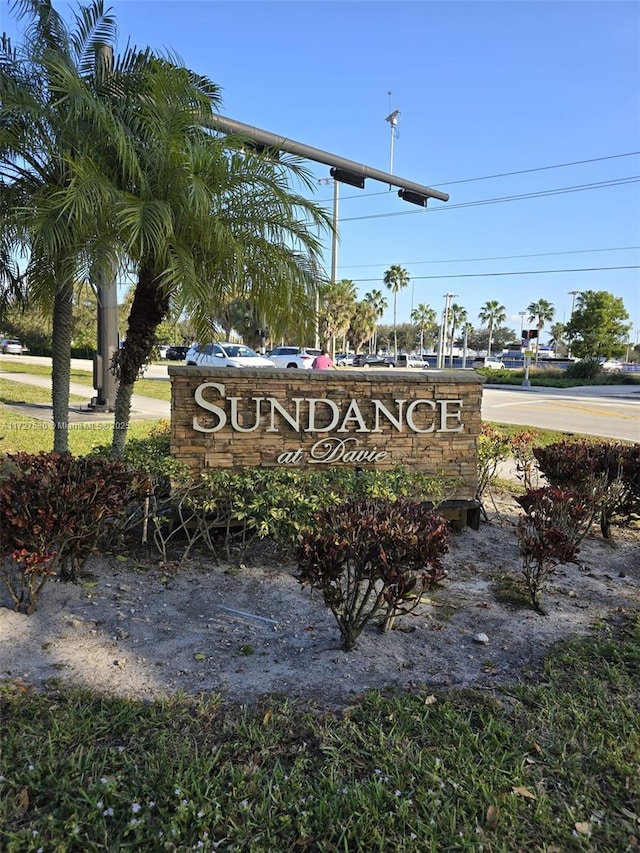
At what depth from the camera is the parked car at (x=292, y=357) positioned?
2716cm

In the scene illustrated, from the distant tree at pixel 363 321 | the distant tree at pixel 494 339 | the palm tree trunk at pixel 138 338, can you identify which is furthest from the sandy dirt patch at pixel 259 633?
the distant tree at pixel 494 339

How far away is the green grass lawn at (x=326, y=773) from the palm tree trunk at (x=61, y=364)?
139 inches

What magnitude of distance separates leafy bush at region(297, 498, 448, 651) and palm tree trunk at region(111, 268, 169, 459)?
325cm

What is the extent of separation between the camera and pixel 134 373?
6.19 meters

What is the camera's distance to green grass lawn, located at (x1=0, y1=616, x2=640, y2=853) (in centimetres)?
198

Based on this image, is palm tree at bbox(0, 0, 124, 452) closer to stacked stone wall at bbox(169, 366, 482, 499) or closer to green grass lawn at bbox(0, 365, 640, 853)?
stacked stone wall at bbox(169, 366, 482, 499)

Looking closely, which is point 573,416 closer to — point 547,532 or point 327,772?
point 547,532

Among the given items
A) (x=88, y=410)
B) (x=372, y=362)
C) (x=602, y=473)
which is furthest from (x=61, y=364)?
(x=372, y=362)

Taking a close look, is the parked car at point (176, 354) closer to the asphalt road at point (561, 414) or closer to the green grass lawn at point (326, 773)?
the asphalt road at point (561, 414)

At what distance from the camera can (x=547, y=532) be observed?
3.87m

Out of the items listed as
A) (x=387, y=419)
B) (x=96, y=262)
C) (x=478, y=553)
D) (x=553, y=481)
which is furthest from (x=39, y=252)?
(x=553, y=481)

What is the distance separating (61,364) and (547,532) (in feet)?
15.8

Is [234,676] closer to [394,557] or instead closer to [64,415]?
[394,557]

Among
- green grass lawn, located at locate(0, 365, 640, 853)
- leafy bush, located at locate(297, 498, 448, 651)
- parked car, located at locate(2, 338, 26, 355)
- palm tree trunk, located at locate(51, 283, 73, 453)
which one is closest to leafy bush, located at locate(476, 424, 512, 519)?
leafy bush, located at locate(297, 498, 448, 651)
